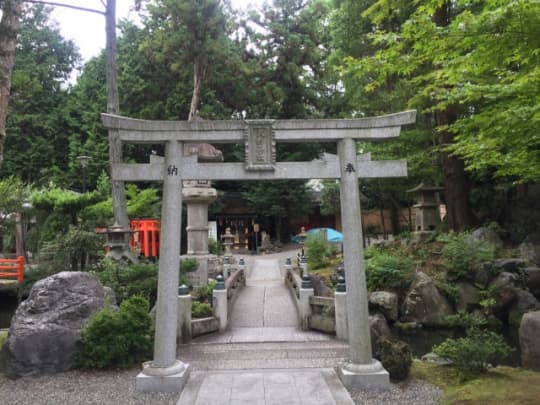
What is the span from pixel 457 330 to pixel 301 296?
221 inches

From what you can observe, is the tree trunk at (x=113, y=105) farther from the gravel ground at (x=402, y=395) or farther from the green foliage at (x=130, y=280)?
the gravel ground at (x=402, y=395)

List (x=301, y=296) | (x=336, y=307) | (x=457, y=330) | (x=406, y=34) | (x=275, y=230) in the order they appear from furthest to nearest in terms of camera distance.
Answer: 1. (x=275, y=230)
2. (x=457, y=330)
3. (x=301, y=296)
4. (x=336, y=307)
5. (x=406, y=34)

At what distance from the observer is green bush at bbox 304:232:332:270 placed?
20609mm

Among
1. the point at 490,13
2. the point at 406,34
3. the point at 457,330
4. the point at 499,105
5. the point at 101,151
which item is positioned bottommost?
the point at 457,330

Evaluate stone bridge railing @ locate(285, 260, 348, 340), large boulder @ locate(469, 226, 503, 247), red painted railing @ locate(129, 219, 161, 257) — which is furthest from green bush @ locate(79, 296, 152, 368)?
large boulder @ locate(469, 226, 503, 247)

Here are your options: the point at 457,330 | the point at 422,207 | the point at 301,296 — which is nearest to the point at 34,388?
the point at 301,296

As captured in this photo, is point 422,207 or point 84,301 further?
point 422,207

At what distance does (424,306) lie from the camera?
13039 millimetres

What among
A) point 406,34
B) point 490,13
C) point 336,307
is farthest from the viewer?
point 336,307

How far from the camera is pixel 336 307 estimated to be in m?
9.70

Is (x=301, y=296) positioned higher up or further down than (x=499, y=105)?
further down

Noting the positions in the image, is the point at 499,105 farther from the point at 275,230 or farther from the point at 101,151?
the point at 275,230

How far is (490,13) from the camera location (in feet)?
15.4

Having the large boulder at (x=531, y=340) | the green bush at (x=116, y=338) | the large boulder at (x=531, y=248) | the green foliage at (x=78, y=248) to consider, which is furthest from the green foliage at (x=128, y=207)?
the large boulder at (x=531, y=248)
